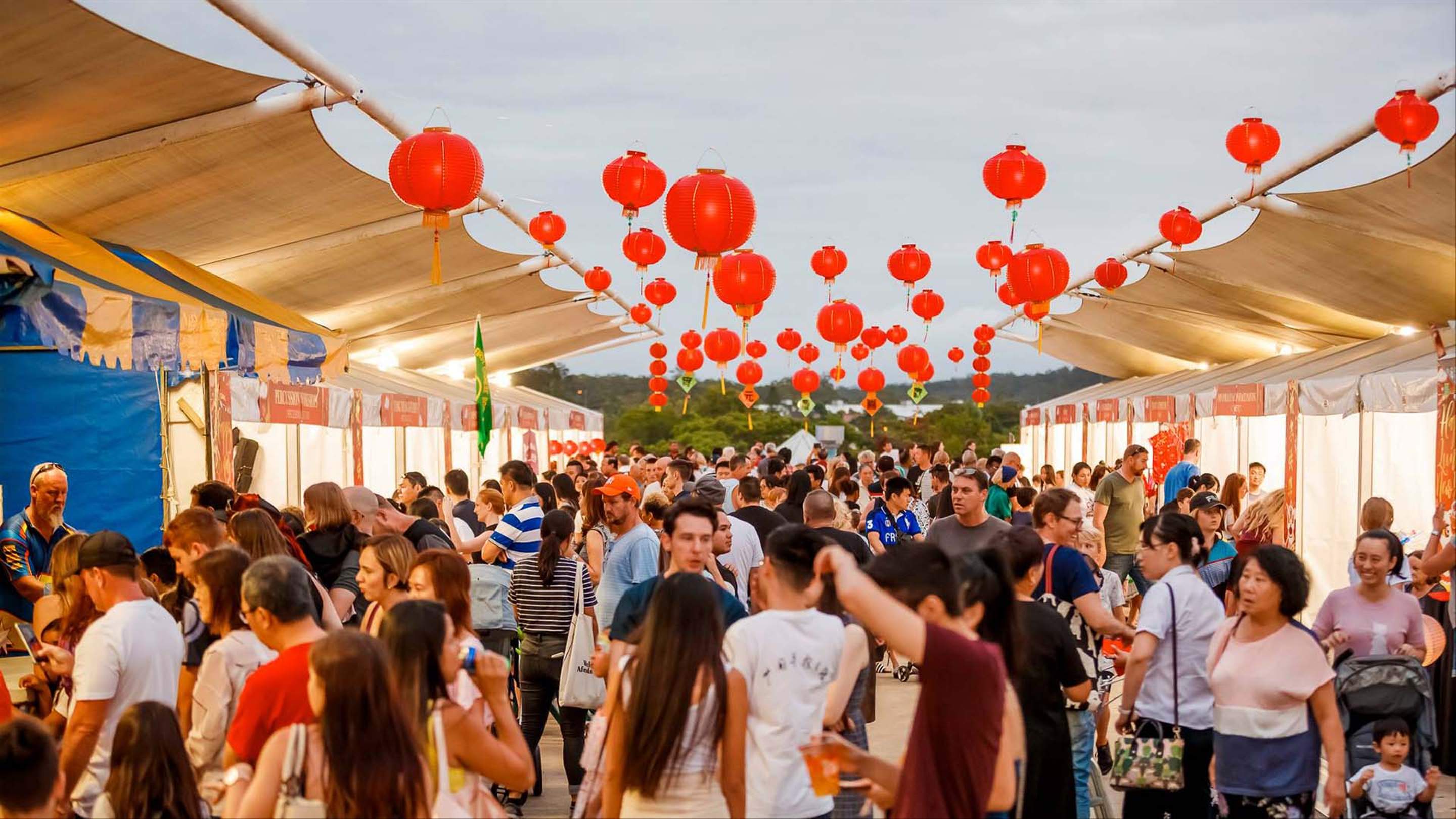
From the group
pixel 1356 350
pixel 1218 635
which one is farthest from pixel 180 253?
pixel 1356 350

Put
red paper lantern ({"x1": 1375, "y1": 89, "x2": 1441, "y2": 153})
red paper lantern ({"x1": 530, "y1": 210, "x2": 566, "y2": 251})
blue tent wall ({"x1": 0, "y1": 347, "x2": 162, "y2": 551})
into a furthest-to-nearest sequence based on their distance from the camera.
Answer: red paper lantern ({"x1": 530, "y1": 210, "x2": 566, "y2": 251}) < blue tent wall ({"x1": 0, "y1": 347, "x2": 162, "y2": 551}) < red paper lantern ({"x1": 1375, "y1": 89, "x2": 1441, "y2": 153})

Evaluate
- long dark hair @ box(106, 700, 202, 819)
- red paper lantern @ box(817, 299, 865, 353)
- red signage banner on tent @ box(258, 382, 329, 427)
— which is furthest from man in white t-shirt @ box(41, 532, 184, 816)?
red paper lantern @ box(817, 299, 865, 353)

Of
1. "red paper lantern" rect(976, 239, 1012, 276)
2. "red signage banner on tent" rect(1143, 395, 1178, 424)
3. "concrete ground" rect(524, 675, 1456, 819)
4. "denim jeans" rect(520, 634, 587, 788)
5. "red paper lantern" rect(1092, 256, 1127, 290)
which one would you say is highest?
"red paper lantern" rect(976, 239, 1012, 276)

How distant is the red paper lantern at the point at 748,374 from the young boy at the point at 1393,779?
→ 2129 centimetres

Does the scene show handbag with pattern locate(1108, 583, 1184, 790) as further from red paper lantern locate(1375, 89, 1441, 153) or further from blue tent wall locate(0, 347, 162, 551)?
blue tent wall locate(0, 347, 162, 551)

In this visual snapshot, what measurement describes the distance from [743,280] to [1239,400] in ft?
19.9

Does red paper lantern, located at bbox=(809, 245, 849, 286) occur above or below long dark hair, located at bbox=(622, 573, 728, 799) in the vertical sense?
above

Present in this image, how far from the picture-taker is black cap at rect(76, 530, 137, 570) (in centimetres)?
420

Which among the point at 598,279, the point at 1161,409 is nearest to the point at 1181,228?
the point at 1161,409

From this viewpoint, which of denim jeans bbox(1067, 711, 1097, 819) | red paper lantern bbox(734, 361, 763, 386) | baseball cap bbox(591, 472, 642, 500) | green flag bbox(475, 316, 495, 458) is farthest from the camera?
red paper lantern bbox(734, 361, 763, 386)

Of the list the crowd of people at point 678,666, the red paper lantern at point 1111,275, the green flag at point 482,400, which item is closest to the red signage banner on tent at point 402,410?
the green flag at point 482,400

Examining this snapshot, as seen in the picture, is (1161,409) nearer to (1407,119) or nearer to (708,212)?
(1407,119)

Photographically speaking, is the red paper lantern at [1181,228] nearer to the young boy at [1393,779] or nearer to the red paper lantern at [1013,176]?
the red paper lantern at [1013,176]

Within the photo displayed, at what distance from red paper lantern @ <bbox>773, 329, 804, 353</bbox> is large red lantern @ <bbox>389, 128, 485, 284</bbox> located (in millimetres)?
15731
